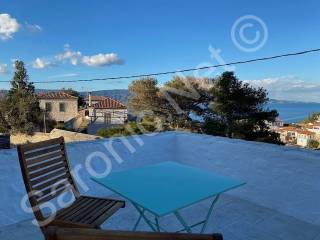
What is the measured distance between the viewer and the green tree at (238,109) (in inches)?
588

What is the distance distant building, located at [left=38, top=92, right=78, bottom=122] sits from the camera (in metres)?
33.8

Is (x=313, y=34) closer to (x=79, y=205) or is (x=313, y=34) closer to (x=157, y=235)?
(x=79, y=205)

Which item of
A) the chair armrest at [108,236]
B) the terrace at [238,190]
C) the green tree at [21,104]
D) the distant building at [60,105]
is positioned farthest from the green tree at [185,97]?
the distant building at [60,105]

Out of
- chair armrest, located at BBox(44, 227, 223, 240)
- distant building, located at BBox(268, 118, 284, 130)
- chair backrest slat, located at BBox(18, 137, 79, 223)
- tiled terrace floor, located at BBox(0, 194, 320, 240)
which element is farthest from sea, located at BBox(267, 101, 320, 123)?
chair armrest, located at BBox(44, 227, 223, 240)

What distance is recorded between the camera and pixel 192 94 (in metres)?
20.1

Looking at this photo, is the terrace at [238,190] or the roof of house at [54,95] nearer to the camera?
the terrace at [238,190]

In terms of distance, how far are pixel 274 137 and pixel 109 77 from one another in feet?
28.4

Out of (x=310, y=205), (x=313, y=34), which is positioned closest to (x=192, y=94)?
(x=313, y=34)

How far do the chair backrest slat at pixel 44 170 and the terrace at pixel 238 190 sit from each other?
1.92 ft

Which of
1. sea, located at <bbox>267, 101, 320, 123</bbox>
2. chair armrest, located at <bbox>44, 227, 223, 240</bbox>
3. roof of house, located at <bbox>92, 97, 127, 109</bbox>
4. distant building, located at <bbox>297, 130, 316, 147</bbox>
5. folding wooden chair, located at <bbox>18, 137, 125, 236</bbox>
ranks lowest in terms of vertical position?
distant building, located at <bbox>297, 130, 316, 147</bbox>

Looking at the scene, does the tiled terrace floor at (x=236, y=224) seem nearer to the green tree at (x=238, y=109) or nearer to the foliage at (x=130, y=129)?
the foliage at (x=130, y=129)

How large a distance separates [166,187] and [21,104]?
2615cm

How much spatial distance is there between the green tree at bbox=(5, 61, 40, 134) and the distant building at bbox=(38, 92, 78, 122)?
654 cm

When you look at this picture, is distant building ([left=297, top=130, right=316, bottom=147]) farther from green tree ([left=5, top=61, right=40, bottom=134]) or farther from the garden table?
green tree ([left=5, top=61, right=40, bottom=134])
